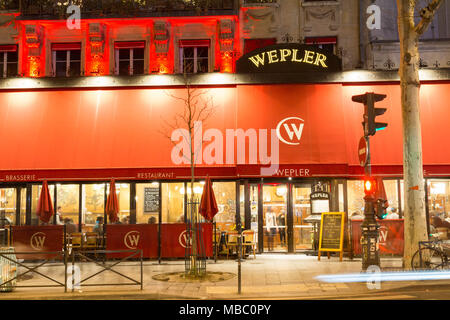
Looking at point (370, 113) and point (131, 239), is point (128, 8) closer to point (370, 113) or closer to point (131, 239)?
point (131, 239)

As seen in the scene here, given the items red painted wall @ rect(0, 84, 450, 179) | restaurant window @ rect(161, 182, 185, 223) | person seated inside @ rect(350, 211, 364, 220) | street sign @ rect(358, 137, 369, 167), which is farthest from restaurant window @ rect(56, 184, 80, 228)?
street sign @ rect(358, 137, 369, 167)

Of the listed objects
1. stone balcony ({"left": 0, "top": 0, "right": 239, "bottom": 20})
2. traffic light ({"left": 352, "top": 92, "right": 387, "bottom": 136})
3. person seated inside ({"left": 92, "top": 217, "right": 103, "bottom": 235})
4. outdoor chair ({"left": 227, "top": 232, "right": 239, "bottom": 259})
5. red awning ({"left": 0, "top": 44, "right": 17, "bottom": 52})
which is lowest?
outdoor chair ({"left": 227, "top": 232, "right": 239, "bottom": 259})

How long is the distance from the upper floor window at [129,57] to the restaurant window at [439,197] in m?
11.7

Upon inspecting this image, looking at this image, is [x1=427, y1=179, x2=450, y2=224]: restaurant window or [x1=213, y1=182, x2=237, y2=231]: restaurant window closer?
[x1=427, y1=179, x2=450, y2=224]: restaurant window

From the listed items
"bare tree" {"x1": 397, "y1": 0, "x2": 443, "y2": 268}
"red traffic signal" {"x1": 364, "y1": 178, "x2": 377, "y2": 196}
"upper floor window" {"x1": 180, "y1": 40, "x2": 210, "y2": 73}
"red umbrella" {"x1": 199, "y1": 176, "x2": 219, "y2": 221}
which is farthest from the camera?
"upper floor window" {"x1": 180, "y1": 40, "x2": 210, "y2": 73}

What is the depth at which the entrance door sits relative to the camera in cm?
1884

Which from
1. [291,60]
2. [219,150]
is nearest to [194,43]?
[291,60]

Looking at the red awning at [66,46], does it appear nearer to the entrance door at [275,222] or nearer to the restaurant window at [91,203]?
the restaurant window at [91,203]

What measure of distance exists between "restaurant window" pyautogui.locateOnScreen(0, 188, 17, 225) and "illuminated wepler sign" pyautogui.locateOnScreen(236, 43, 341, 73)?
32.5 ft

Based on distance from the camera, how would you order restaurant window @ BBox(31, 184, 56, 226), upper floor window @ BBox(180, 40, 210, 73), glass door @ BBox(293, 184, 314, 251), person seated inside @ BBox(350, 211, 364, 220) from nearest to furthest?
person seated inside @ BBox(350, 211, 364, 220), glass door @ BBox(293, 184, 314, 251), restaurant window @ BBox(31, 184, 56, 226), upper floor window @ BBox(180, 40, 210, 73)

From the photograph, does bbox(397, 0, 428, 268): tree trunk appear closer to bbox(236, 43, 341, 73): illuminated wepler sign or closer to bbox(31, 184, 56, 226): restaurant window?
bbox(236, 43, 341, 73): illuminated wepler sign

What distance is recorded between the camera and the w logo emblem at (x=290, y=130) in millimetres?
18219

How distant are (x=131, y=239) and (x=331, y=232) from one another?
6.61 metres
